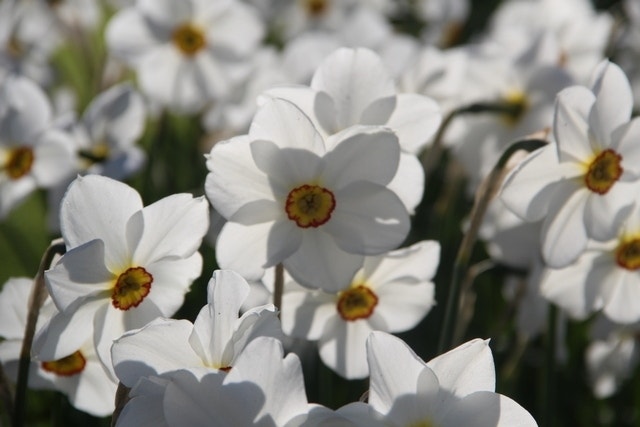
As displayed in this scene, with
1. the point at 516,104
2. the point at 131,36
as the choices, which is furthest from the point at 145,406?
the point at 131,36

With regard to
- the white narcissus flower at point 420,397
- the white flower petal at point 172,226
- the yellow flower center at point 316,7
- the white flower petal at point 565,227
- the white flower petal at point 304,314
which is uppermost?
the white flower petal at point 172,226

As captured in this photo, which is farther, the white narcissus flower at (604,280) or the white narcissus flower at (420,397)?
the white narcissus flower at (604,280)

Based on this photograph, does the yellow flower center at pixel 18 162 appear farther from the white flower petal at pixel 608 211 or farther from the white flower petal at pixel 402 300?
the white flower petal at pixel 608 211

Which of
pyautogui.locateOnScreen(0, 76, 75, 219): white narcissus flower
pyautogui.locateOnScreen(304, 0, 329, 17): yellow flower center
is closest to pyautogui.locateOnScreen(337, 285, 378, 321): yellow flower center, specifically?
pyautogui.locateOnScreen(0, 76, 75, 219): white narcissus flower

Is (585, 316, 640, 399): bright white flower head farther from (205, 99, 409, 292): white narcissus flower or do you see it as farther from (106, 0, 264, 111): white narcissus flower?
(106, 0, 264, 111): white narcissus flower

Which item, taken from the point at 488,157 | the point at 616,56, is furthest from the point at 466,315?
the point at 616,56

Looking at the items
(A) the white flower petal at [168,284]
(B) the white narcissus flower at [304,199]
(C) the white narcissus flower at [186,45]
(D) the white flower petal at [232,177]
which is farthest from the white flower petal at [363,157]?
(C) the white narcissus flower at [186,45]

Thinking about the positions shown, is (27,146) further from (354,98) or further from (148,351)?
(148,351)
